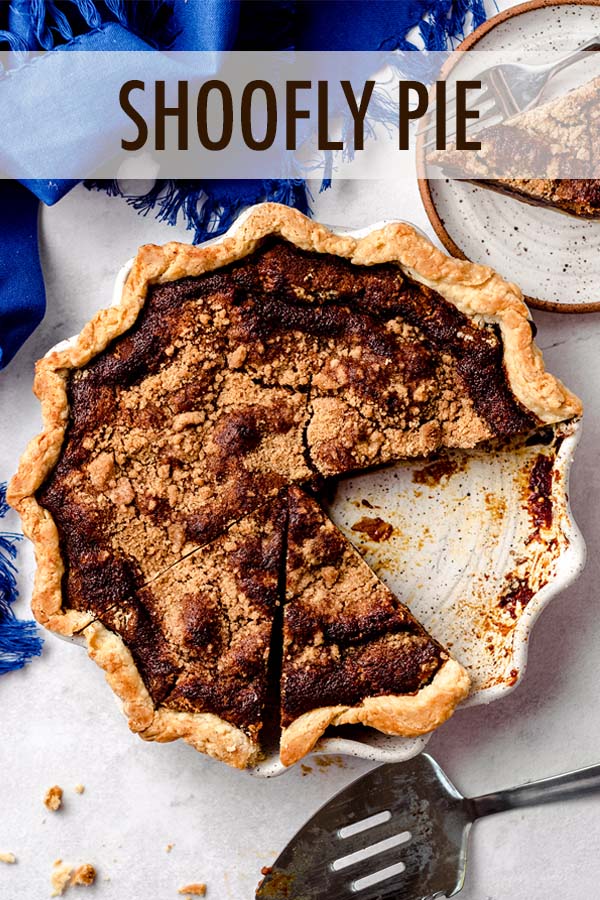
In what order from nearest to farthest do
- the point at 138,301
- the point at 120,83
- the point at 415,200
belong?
the point at 138,301 < the point at 120,83 < the point at 415,200

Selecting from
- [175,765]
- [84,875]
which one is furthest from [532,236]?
[84,875]

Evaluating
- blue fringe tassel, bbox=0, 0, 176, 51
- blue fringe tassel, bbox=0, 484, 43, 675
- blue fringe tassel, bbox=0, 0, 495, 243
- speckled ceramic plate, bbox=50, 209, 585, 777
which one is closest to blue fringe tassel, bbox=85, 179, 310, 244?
blue fringe tassel, bbox=0, 0, 495, 243

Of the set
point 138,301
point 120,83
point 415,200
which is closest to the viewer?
point 138,301

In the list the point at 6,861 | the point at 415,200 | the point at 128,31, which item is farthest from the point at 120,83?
the point at 6,861

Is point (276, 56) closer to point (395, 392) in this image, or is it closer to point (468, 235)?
point (468, 235)

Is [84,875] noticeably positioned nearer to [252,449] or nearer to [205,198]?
[252,449]

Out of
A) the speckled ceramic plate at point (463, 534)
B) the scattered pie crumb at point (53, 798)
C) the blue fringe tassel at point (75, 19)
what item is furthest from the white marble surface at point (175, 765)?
the blue fringe tassel at point (75, 19)
